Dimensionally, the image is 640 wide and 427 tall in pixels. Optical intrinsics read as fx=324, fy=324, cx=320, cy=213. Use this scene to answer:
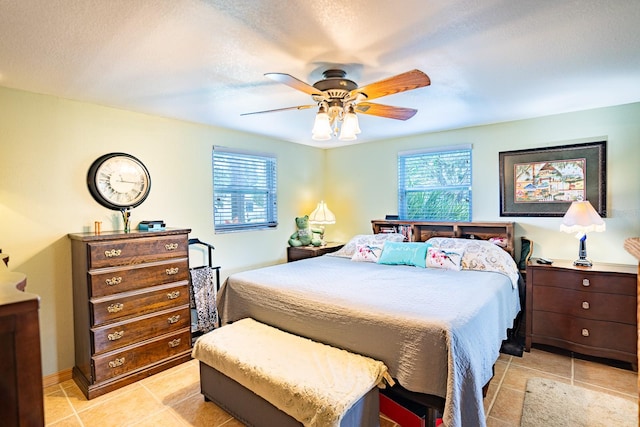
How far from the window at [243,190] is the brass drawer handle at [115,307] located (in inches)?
55.3

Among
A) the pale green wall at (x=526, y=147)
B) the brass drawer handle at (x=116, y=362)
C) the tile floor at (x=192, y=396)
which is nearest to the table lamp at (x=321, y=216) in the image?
the pale green wall at (x=526, y=147)

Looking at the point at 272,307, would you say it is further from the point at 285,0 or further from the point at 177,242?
the point at 285,0

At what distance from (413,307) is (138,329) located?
2.26 meters

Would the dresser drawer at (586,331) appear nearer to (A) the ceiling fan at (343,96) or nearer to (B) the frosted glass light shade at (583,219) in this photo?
(B) the frosted glass light shade at (583,219)

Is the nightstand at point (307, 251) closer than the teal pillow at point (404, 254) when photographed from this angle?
No

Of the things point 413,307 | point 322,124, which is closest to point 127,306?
point 322,124

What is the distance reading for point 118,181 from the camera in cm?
302

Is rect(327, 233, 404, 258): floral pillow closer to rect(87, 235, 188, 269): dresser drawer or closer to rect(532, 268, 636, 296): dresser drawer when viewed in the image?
rect(532, 268, 636, 296): dresser drawer

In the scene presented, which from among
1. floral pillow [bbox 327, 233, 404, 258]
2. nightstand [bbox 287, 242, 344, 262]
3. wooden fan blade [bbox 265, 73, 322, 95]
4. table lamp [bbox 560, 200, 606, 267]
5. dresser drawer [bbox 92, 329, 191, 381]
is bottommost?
dresser drawer [bbox 92, 329, 191, 381]

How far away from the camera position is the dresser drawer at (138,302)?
2.54m

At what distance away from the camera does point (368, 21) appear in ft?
5.39

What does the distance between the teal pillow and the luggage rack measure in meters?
1.86

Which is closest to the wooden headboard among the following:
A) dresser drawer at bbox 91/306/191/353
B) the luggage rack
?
the luggage rack

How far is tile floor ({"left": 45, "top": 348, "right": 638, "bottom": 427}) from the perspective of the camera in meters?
2.21
